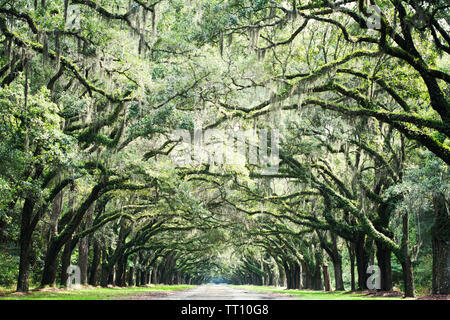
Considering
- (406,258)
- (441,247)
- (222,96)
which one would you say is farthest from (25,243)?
(441,247)

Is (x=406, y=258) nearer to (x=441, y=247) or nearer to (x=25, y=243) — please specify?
(x=441, y=247)

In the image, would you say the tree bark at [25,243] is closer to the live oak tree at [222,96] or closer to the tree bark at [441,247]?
the live oak tree at [222,96]

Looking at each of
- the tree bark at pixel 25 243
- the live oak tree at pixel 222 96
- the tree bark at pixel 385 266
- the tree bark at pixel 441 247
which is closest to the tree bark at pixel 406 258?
the live oak tree at pixel 222 96

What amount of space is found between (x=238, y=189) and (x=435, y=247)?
1021 centimetres

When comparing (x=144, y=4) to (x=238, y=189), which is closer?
(x=144, y=4)

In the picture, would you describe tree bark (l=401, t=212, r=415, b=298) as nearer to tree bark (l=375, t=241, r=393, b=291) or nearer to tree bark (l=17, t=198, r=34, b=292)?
tree bark (l=375, t=241, r=393, b=291)

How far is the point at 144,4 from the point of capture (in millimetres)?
11828

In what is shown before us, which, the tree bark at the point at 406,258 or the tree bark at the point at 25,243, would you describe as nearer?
the tree bark at the point at 25,243

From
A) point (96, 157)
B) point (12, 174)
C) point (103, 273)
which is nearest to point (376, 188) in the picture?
point (96, 157)

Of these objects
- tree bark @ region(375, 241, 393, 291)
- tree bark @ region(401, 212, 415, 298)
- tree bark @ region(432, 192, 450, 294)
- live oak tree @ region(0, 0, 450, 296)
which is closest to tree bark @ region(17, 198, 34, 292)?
live oak tree @ region(0, 0, 450, 296)

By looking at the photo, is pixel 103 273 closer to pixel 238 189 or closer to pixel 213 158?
pixel 238 189

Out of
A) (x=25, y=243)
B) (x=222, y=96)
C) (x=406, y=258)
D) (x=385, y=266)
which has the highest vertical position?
(x=222, y=96)

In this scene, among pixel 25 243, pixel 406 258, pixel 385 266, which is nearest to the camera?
pixel 25 243

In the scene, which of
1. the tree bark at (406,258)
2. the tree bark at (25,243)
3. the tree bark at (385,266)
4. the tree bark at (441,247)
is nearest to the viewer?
the tree bark at (441,247)
